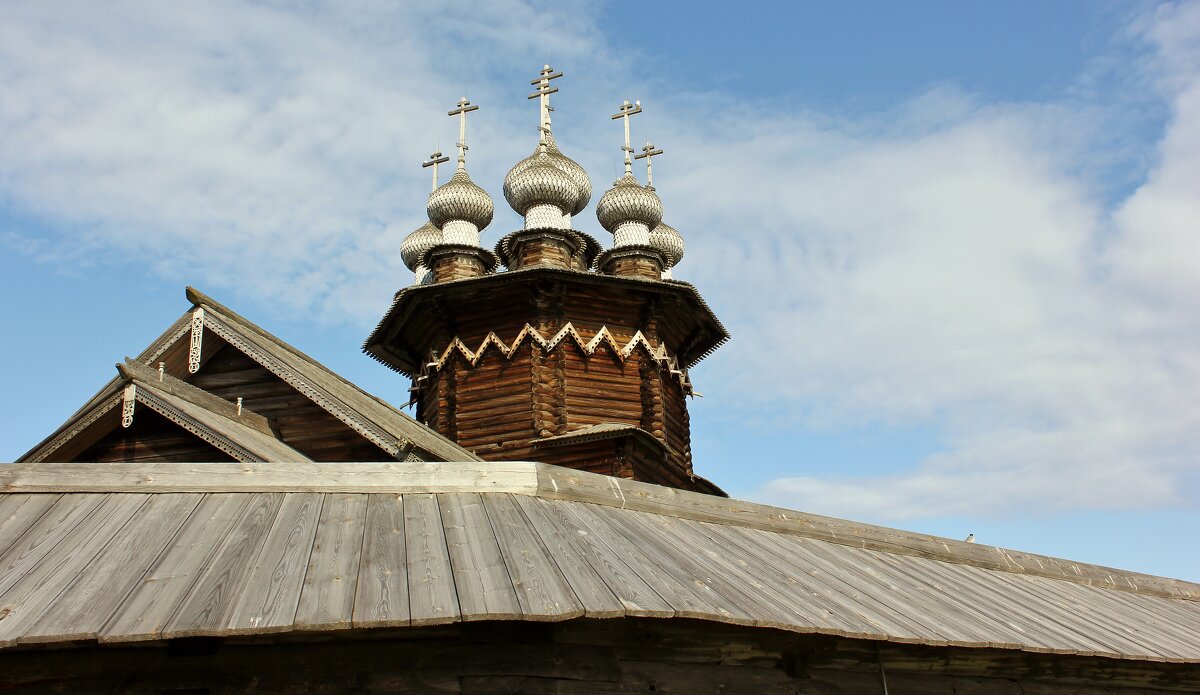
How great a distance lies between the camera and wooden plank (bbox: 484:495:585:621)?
432 centimetres

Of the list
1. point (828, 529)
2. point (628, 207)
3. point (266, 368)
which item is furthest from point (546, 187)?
point (828, 529)

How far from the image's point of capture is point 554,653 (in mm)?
4766

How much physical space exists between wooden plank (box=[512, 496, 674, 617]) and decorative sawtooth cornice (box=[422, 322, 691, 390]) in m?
10.6

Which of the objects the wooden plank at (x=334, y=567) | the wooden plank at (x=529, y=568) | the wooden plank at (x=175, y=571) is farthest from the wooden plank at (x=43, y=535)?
the wooden plank at (x=529, y=568)

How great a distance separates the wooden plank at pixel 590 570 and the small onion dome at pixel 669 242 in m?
15.7

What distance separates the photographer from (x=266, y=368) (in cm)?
933

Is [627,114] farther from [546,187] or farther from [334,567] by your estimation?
[334,567]

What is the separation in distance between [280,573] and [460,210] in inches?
622

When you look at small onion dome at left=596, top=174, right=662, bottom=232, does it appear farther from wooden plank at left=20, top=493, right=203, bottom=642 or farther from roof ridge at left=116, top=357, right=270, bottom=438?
wooden plank at left=20, top=493, right=203, bottom=642

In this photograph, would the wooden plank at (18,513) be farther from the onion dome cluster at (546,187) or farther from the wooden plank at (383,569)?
the onion dome cluster at (546,187)

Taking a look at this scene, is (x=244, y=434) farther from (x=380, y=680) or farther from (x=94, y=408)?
(x=380, y=680)

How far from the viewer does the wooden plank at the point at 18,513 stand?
4.91 m

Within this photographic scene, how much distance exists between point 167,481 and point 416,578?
189 centimetres

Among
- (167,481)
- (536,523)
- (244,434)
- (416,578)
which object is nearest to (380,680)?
(416,578)
